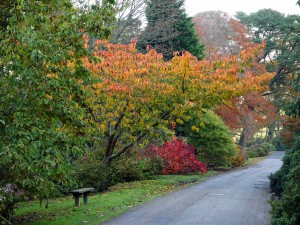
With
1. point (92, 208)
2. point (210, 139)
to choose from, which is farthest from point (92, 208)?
point (210, 139)

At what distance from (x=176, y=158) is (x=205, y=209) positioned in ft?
34.3

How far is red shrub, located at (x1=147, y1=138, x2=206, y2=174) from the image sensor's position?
72.5ft

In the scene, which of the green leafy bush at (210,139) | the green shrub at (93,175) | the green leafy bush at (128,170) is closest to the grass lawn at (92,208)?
the green shrub at (93,175)

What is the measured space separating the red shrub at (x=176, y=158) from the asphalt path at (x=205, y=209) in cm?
573

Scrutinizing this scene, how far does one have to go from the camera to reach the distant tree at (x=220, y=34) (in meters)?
35.0

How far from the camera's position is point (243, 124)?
108ft

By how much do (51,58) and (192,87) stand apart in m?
7.13

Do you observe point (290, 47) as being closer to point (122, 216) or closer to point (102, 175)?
point (102, 175)

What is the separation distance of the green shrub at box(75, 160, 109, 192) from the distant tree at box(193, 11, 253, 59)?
17874mm

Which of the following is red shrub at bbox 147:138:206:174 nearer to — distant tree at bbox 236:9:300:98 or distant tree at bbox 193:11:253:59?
distant tree at bbox 193:11:253:59

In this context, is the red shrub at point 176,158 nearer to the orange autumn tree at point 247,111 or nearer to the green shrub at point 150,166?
the green shrub at point 150,166

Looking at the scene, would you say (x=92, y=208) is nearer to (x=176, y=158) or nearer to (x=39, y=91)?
(x=39, y=91)

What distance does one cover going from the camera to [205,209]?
11.7 m

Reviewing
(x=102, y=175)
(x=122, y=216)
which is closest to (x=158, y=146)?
(x=102, y=175)
